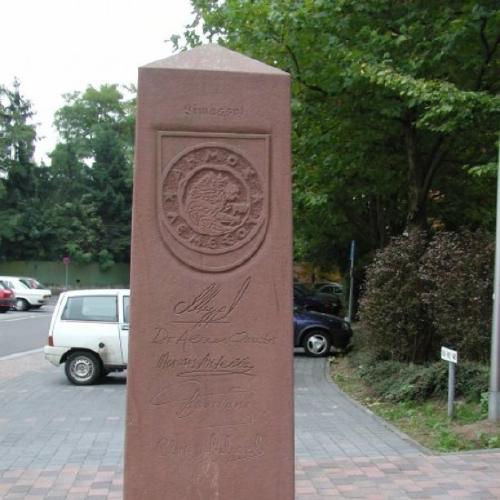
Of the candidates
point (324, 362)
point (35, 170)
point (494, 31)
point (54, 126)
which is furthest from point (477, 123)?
point (54, 126)

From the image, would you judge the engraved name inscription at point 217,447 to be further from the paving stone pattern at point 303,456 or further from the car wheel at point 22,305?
the car wheel at point 22,305

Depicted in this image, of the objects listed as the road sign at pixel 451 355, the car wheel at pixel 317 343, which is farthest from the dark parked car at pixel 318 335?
the road sign at pixel 451 355

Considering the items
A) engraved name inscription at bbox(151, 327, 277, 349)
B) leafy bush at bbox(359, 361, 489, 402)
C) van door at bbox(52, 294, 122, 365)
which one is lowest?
leafy bush at bbox(359, 361, 489, 402)

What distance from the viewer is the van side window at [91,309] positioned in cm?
1296

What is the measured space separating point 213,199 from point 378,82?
6.33m

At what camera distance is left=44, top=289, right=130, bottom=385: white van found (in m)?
12.8

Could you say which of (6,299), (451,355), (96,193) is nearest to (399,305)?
(451,355)

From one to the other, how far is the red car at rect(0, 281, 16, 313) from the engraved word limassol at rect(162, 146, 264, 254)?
97.6 feet

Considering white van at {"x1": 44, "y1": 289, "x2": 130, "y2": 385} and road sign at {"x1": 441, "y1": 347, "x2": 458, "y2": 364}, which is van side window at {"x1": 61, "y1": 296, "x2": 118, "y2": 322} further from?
road sign at {"x1": 441, "y1": 347, "x2": 458, "y2": 364}

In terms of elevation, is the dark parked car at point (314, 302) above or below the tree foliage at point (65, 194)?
below

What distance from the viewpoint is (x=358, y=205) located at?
22.3m

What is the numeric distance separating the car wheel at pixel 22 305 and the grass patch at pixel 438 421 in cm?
2574

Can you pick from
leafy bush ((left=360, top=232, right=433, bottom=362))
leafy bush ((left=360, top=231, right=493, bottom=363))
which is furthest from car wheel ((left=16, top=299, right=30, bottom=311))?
leafy bush ((left=360, top=232, right=433, bottom=362))
